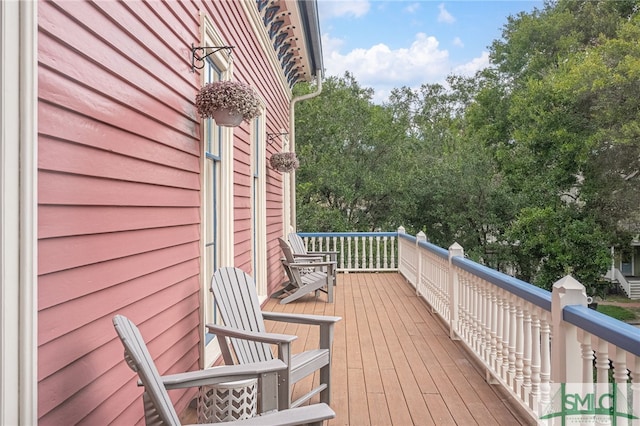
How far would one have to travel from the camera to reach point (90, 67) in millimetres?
1898

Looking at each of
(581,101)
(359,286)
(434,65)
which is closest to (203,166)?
(359,286)

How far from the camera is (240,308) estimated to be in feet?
10.3

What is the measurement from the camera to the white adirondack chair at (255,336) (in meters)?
2.57

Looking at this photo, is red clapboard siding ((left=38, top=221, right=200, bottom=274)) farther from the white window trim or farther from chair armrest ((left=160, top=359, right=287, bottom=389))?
chair armrest ((left=160, top=359, right=287, bottom=389))

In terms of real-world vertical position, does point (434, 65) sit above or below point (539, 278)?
above

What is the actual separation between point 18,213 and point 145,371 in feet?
2.03

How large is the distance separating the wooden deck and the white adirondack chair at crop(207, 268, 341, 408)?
340 mm

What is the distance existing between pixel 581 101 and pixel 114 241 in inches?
557

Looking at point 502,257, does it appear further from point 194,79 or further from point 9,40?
point 9,40

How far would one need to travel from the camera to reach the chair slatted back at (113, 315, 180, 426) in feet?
5.25

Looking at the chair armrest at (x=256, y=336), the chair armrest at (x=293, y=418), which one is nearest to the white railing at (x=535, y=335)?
the chair armrest at (x=293, y=418)

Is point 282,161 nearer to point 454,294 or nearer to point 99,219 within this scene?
point 454,294

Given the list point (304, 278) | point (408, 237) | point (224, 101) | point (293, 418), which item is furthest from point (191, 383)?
point (408, 237)

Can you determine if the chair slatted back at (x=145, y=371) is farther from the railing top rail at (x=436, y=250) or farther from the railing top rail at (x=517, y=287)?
the railing top rail at (x=436, y=250)
